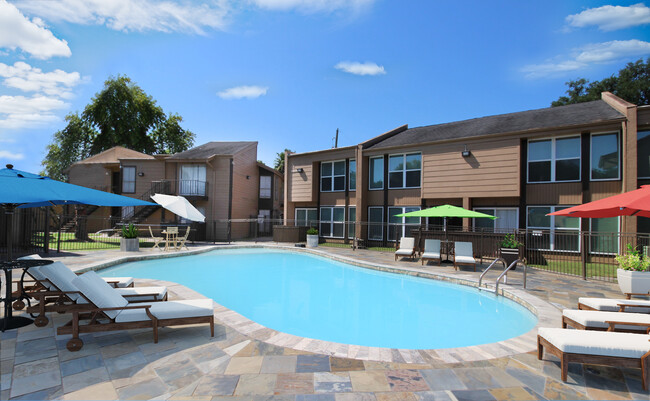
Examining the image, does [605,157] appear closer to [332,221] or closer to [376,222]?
[376,222]

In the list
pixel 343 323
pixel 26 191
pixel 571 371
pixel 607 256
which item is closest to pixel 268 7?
pixel 26 191

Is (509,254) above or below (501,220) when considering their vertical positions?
below

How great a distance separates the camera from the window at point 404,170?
15883 millimetres

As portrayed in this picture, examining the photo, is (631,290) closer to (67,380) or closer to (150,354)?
(150,354)

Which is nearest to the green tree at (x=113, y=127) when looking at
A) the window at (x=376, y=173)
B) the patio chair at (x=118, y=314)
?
the window at (x=376, y=173)

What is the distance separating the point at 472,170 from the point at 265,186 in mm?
17149

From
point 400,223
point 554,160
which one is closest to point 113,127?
point 400,223

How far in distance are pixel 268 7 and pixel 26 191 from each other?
33.0ft

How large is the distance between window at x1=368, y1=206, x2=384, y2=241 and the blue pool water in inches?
215

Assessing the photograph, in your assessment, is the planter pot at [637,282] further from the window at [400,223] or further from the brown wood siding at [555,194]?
the window at [400,223]

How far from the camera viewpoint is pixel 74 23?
444 inches

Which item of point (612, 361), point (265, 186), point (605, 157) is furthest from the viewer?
point (265, 186)

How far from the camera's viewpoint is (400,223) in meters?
16.3

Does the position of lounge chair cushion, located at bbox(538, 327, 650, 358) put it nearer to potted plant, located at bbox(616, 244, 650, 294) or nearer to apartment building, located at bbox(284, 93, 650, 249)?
potted plant, located at bbox(616, 244, 650, 294)
